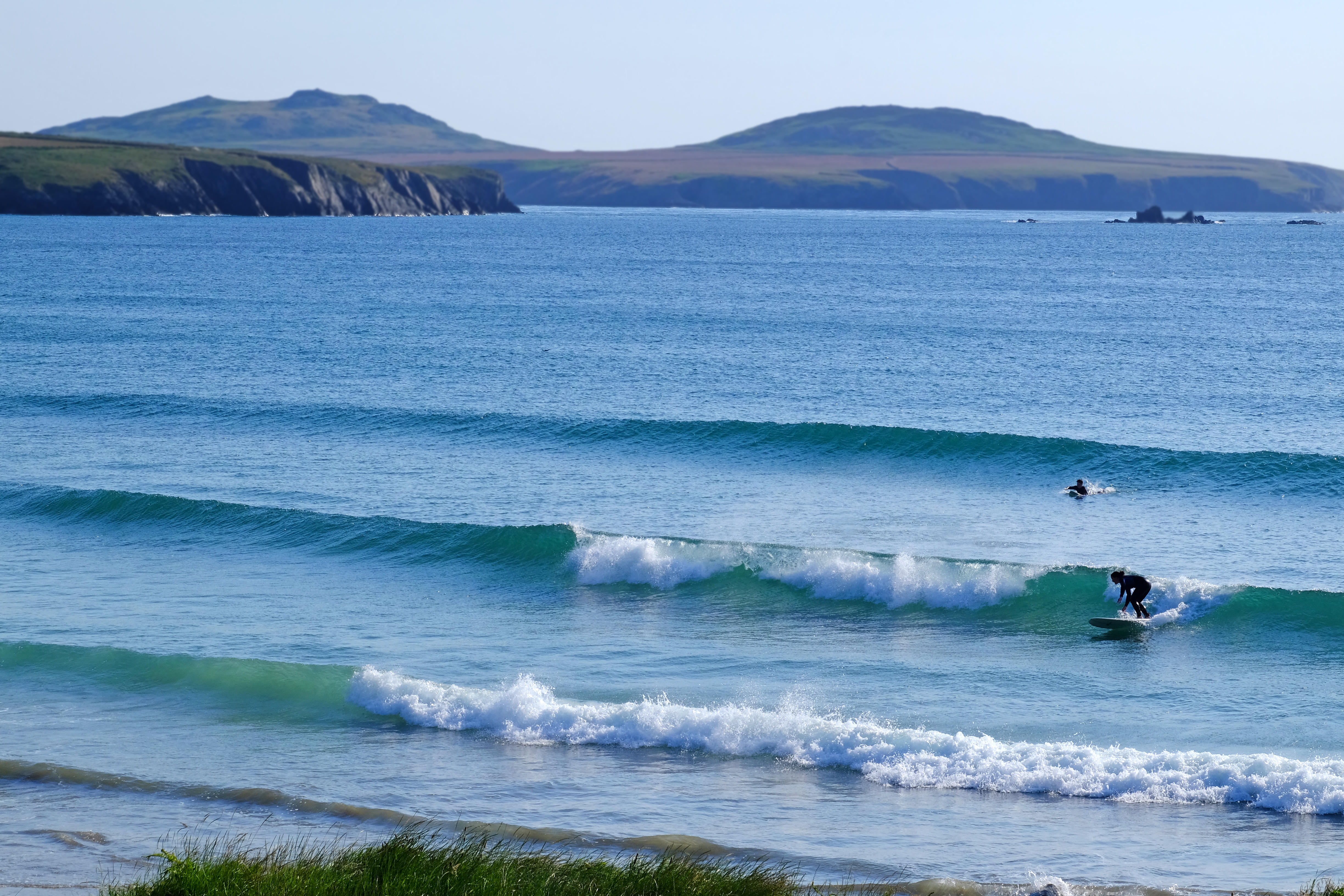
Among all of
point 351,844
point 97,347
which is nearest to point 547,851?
point 351,844

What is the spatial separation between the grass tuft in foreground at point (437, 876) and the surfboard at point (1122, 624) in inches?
487

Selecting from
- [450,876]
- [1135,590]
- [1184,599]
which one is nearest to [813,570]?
[1135,590]

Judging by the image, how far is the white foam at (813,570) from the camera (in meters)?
24.1

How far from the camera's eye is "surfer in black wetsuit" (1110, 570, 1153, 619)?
22.3 metres

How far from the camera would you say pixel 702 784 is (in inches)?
614

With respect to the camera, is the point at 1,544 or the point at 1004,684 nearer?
the point at 1004,684

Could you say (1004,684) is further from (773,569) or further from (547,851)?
(547,851)

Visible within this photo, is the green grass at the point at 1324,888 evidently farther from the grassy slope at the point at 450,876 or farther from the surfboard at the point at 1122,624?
the surfboard at the point at 1122,624

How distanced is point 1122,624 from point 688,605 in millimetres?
7598

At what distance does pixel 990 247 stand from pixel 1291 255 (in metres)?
33.3

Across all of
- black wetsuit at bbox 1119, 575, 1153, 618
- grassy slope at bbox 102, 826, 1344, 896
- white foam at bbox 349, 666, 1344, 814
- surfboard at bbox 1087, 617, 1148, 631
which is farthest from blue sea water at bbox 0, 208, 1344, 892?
grassy slope at bbox 102, 826, 1344, 896

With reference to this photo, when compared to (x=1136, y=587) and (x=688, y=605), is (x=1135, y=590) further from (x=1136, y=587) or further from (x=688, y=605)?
(x=688, y=605)

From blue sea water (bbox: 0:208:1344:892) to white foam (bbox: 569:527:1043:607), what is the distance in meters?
0.08

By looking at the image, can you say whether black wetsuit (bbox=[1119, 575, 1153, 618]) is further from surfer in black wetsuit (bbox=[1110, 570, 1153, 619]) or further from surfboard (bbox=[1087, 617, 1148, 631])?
surfboard (bbox=[1087, 617, 1148, 631])
